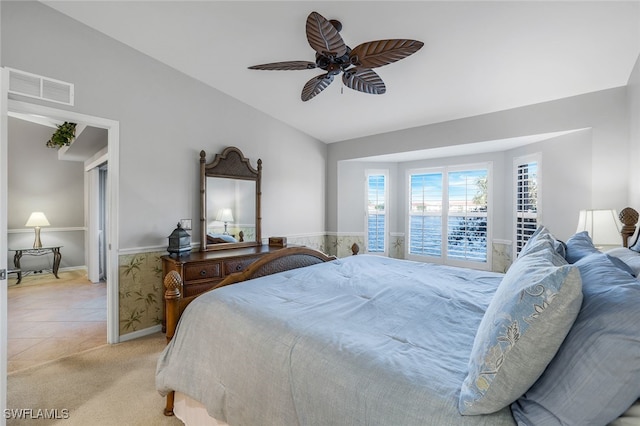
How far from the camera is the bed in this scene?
748mm

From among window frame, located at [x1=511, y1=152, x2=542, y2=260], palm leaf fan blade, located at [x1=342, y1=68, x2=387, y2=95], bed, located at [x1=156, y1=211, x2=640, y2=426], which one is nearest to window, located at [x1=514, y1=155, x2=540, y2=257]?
window frame, located at [x1=511, y1=152, x2=542, y2=260]

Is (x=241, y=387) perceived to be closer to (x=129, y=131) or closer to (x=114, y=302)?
(x=114, y=302)

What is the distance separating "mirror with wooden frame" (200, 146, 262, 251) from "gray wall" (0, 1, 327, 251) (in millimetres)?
122

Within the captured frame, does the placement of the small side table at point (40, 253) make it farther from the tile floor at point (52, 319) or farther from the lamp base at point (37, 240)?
the tile floor at point (52, 319)

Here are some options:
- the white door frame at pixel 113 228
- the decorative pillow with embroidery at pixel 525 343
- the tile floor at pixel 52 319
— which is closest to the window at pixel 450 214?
the decorative pillow with embroidery at pixel 525 343

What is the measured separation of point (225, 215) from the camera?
380 cm

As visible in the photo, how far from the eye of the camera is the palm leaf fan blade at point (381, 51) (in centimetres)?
185

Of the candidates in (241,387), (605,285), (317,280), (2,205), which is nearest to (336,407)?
(241,387)

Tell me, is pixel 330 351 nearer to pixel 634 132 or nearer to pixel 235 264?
pixel 235 264

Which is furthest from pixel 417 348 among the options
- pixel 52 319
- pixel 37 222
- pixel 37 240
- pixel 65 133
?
pixel 37 240

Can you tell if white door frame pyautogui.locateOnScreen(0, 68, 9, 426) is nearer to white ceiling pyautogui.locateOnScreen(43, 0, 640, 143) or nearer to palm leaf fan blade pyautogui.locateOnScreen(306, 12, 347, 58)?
white ceiling pyautogui.locateOnScreen(43, 0, 640, 143)

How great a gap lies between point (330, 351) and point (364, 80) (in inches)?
79.7

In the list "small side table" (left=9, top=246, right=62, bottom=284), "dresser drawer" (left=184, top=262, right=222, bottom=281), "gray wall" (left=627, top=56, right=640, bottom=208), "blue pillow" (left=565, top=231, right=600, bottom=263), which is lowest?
"small side table" (left=9, top=246, right=62, bottom=284)

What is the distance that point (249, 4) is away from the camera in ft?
7.75
